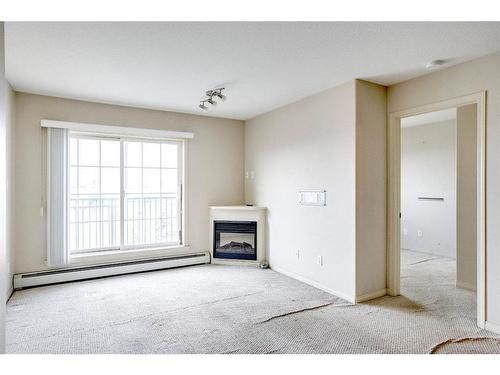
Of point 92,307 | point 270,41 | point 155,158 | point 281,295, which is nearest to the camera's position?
point 270,41

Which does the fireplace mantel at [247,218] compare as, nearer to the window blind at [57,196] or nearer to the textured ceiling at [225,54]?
the textured ceiling at [225,54]

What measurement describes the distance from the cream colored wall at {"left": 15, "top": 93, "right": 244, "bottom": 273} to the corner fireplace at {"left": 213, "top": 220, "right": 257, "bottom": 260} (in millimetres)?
226

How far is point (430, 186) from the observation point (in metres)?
5.84

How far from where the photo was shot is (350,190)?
3312mm

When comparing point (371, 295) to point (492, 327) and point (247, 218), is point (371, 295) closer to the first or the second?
point (492, 327)

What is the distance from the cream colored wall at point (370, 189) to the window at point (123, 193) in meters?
A: 2.84

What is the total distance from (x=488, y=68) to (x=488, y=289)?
6.26 ft

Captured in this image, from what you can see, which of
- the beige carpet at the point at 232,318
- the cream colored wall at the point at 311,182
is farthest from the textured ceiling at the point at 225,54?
the beige carpet at the point at 232,318

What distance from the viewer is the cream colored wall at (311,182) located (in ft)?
11.0

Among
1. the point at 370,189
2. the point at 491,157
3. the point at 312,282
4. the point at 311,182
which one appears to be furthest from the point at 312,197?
the point at 491,157

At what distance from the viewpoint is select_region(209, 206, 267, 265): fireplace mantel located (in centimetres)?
483

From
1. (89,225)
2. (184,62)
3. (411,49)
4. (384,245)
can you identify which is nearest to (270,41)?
(184,62)
